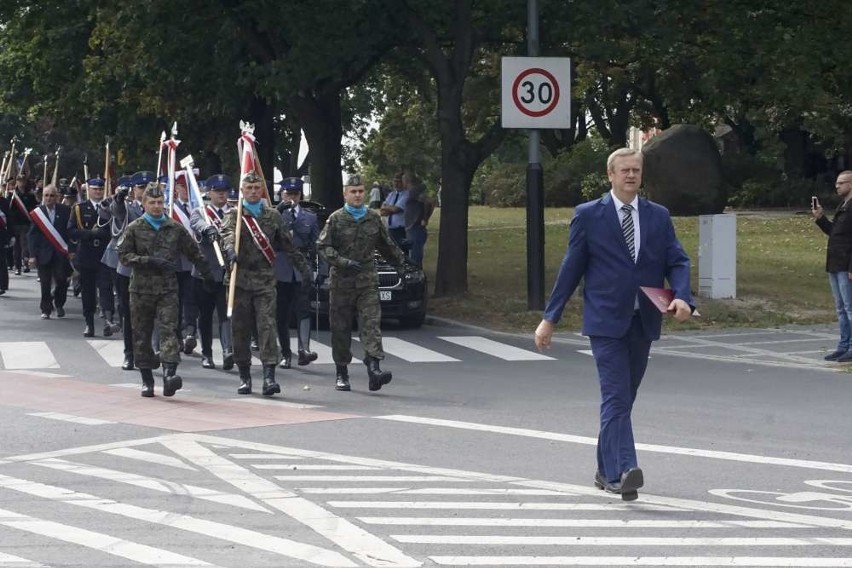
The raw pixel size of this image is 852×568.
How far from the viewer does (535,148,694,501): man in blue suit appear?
921 centimetres

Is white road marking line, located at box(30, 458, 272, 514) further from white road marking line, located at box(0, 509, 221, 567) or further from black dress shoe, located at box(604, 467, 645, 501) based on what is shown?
black dress shoe, located at box(604, 467, 645, 501)

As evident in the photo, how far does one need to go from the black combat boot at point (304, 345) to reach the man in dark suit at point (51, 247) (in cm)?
659

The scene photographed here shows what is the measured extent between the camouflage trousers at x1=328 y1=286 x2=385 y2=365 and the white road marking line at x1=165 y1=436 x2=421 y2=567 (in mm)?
3435

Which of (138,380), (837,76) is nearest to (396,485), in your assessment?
(138,380)

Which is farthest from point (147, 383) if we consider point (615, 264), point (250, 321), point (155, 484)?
point (615, 264)

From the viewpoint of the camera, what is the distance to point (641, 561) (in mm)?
7535

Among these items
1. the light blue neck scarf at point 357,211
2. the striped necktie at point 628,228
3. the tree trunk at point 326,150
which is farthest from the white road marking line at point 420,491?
the tree trunk at point 326,150

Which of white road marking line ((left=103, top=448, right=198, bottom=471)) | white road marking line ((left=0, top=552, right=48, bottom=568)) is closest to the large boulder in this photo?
white road marking line ((left=103, top=448, right=198, bottom=471))

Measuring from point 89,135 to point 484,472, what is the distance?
32313mm

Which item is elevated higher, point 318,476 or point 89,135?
point 89,135

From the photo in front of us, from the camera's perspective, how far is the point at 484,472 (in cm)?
1012

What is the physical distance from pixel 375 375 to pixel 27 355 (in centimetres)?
545

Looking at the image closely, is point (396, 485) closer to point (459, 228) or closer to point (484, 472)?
point (484, 472)

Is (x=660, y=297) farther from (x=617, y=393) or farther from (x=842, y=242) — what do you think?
(x=842, y=242)
